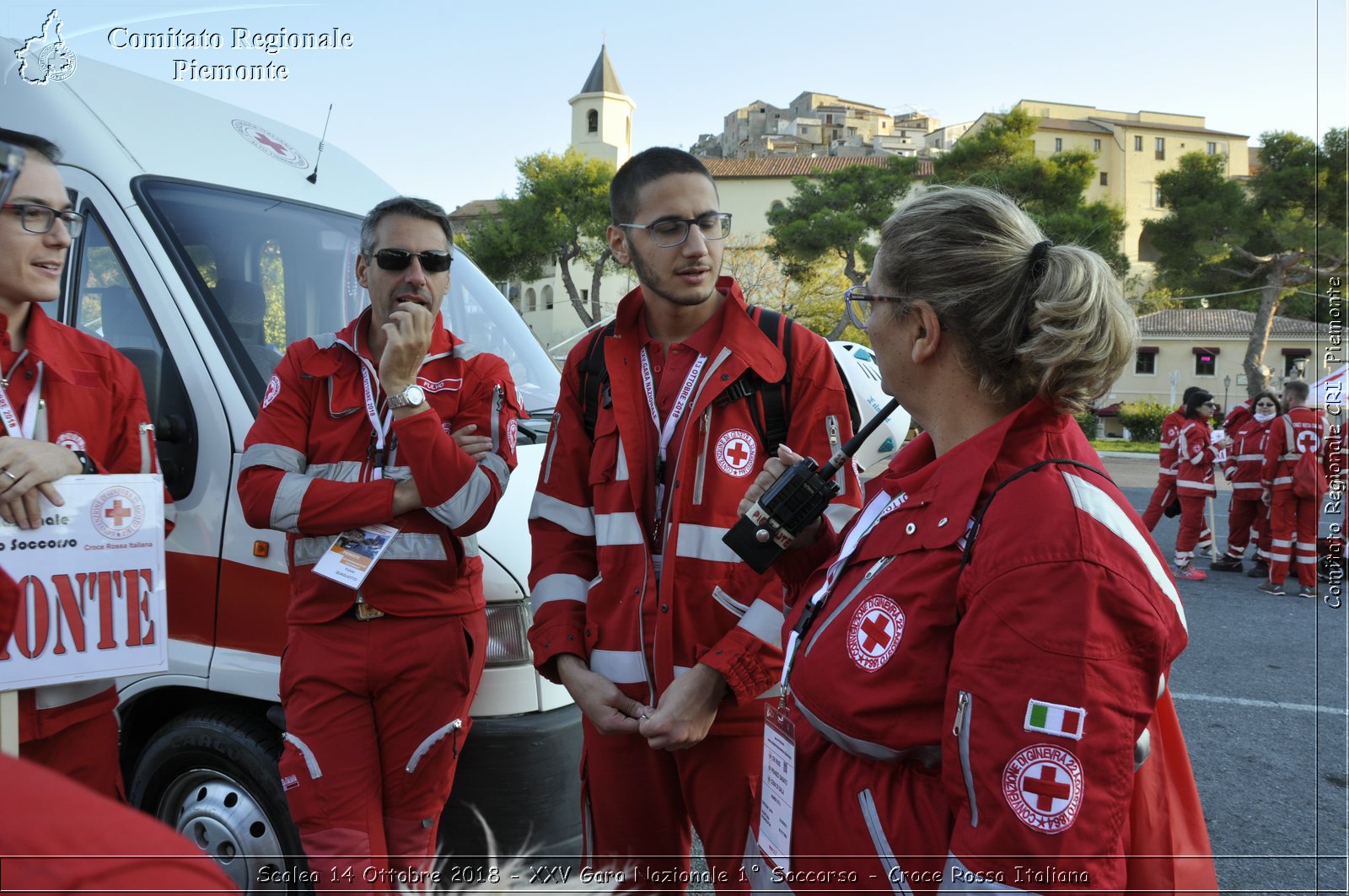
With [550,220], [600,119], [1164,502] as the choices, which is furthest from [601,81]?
[1164,502]

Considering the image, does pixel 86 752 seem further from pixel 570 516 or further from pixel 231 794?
pixel 570 516

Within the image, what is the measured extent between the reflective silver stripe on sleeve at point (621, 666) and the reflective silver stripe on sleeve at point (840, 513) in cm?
61

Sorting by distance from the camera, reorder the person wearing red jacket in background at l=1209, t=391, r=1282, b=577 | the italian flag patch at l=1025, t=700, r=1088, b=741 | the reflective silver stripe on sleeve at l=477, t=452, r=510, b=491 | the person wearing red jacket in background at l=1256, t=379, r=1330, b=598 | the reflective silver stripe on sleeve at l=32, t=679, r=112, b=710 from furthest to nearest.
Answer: the person wearing red jacket in background at l=1209, t=391, r=1282, b=577, the person wearing red jacket in background at l=1256, t=379, r=1330, b=598, the reflective silver stripe on sleeve at l=477, t=452, r=510, b=491, the reflective silver stripe on sleeve at l=32, t=679, r=112, b=710, the italian flag patch at l=1025, t=700, r=1088, b=741

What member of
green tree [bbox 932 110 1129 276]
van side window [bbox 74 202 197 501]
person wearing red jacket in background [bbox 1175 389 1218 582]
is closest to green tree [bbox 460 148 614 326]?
green tree [bbox 932 110 1129 276]

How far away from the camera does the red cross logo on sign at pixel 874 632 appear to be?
158 centimetres

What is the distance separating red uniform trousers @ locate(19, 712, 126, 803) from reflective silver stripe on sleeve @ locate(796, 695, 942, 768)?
197 centimetres

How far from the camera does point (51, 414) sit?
2.61 m

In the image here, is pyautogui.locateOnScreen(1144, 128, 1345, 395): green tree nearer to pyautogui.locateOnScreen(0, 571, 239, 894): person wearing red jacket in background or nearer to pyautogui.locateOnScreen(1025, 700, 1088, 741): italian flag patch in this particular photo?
pyautogui.locateOnScreen(1025, 700, 1088, 741): italian flag patch

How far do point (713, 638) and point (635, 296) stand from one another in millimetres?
1026

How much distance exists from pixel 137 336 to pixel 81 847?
3.14m

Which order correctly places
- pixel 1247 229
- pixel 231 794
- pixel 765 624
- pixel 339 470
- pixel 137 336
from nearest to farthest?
pixel 765 624 → pixel 339 470 → pixel 231 794 → pixel 137 336 → pixel 1247 229

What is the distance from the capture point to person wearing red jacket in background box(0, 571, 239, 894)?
0.70 meters

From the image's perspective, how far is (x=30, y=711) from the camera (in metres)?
2.43

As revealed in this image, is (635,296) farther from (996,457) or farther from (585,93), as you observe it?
(585,93)
